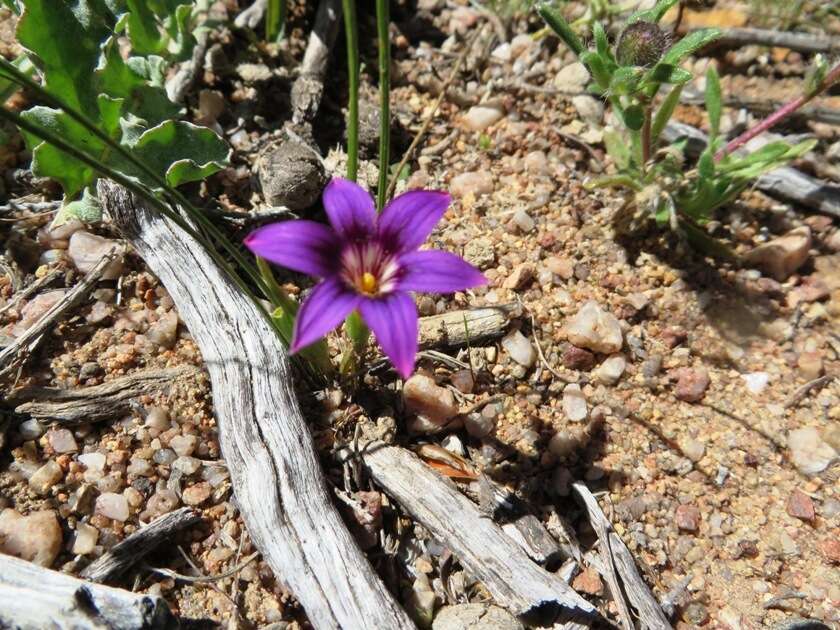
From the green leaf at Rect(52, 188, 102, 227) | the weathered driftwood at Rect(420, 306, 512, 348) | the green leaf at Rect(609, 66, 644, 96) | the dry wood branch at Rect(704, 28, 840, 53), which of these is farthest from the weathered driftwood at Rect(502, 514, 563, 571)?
the dry wood branch at Rect(704, 28, 840, 53)

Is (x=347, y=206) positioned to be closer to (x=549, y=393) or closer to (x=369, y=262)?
(x=369, y=262)

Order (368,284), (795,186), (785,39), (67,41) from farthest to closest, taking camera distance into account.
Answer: (785,39) < (795,186) < (67,41) < (368,284)

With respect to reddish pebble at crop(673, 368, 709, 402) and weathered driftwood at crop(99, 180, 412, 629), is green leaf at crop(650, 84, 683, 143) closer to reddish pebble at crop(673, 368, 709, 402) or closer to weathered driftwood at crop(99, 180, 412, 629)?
reddish pebble at crop(673, 368, 709, 402)

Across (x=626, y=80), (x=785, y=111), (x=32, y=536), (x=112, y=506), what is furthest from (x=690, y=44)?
(x=32, y=536)

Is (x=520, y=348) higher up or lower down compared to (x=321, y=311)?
lower down

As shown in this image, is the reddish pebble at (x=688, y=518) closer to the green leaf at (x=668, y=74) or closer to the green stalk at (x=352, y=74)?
the green leaf at (x=668, y=74)

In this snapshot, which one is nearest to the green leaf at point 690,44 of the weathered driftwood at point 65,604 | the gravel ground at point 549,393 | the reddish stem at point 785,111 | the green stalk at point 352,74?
the reddish stem at point 785,111
